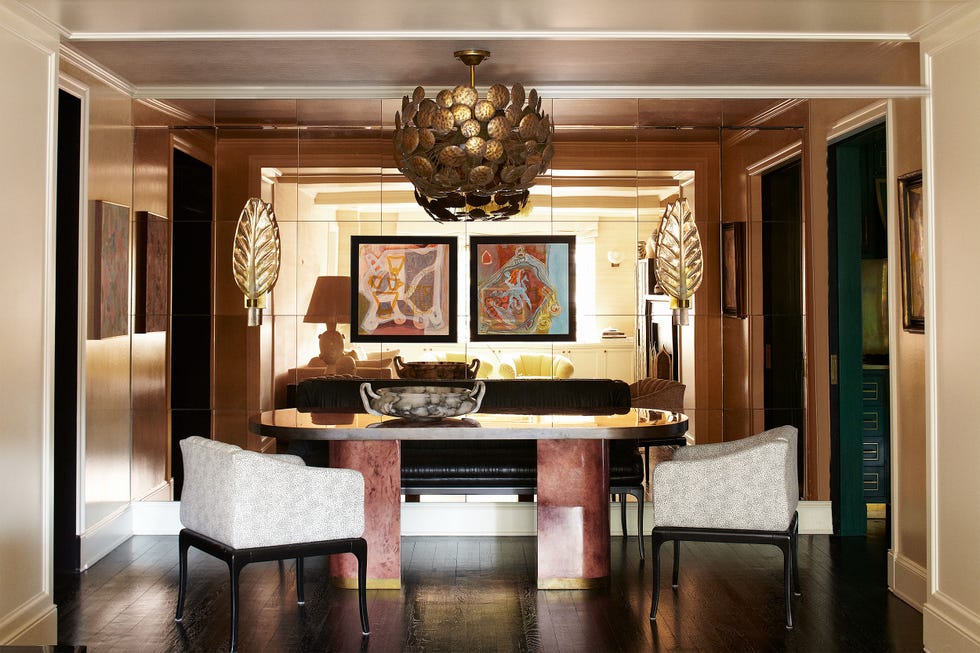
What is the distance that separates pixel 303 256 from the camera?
5879 mm

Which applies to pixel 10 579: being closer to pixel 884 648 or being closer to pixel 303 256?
pixel 303 256

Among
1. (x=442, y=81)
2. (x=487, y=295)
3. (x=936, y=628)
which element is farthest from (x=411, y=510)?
(x=936, y=628)

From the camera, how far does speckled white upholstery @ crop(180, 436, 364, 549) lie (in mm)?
3648

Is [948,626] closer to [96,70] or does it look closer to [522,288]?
[522,288]

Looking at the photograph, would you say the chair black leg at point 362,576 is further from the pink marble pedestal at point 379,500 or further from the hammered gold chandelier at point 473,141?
the hammered gold chandelier at point 473,141

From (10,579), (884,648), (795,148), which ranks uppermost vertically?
(795,148)

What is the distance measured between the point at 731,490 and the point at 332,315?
2771 millimetres

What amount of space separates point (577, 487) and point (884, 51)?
2452 mm

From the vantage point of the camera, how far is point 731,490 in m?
4.01

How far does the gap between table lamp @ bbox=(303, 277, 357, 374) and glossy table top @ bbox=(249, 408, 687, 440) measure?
151cm

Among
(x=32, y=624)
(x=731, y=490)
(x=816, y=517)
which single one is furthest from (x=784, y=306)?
(x=32, y=624)

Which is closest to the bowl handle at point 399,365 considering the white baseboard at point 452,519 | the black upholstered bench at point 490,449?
the black upholstered bench at point 490,449

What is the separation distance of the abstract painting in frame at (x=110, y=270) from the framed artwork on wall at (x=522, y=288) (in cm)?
196

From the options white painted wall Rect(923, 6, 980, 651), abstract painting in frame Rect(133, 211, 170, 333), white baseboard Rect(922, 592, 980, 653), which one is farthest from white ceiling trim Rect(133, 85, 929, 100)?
white baseboard Rect(922, 592, 980, 653)
